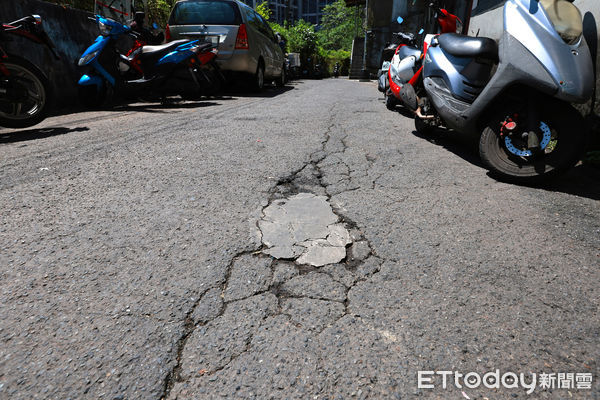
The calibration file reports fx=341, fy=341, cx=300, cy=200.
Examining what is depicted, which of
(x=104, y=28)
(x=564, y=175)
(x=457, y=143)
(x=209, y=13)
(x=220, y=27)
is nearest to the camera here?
(x=564, y=175)

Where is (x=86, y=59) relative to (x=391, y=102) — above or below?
above

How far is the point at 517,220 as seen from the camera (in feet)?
7.01

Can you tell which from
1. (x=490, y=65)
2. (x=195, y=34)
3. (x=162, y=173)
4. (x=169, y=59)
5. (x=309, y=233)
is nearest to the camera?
(x=309, y=233)

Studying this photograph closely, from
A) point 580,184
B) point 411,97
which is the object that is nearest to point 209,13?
point 411,97

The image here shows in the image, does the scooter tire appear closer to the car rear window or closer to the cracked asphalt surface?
the cracked asphalt surface

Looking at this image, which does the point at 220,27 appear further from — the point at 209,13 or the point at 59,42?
the point at 59,42

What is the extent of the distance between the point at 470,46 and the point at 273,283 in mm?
3167

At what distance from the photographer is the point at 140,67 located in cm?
602

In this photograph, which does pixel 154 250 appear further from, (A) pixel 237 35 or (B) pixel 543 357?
(A) pixel 237 35

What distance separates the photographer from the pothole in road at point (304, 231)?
68.4 inches

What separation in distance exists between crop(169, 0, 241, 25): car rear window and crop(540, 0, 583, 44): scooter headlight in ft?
20.4

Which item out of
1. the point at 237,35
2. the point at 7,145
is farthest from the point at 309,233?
the point at 237,35

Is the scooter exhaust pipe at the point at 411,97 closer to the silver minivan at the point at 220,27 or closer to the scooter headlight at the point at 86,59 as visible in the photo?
the silver minivan at the point at 220,27

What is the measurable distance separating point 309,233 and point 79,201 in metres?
1.54
